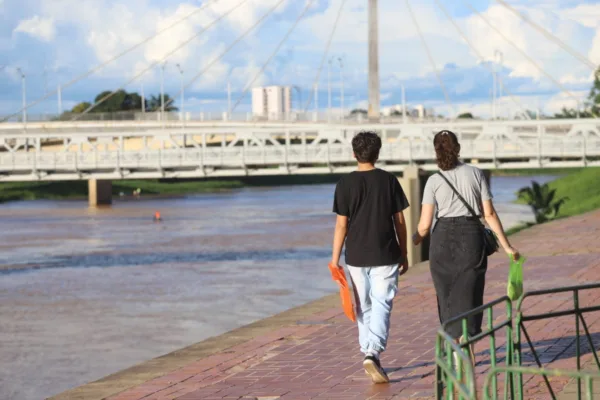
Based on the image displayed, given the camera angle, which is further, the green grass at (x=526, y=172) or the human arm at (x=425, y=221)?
the green grass at (x=526, y=172)

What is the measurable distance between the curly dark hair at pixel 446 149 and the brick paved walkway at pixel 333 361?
1459mm

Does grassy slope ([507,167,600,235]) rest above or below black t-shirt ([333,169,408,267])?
below

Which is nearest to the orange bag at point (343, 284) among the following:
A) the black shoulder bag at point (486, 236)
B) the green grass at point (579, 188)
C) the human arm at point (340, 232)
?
the human arm at point (340, 232)

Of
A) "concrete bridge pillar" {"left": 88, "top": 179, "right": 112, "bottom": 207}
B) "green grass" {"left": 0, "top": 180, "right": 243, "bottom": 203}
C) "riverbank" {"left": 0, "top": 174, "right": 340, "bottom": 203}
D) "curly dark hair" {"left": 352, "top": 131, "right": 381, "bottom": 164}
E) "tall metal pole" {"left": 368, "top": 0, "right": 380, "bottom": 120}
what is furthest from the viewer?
"riverbank" {"left": 0, "top": 174, "right": 340, "bottom": 203}

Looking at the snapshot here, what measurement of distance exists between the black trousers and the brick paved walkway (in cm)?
62

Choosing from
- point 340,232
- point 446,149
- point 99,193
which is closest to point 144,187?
point 99,193

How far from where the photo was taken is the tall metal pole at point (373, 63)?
161ft

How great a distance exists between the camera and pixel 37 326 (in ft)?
55.9

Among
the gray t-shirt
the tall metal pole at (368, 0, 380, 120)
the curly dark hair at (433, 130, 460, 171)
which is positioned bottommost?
the gray t-shirt

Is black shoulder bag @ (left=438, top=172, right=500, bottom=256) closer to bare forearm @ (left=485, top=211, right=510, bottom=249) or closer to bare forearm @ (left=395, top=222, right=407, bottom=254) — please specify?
bare forearm @ (left=485, top=211, right=510, bottom=249)

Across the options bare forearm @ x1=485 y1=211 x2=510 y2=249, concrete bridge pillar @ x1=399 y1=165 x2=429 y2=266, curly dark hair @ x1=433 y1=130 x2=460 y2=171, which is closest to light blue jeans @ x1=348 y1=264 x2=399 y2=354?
bare forearm @ x1=485 y1=211 x2=510 y2=249

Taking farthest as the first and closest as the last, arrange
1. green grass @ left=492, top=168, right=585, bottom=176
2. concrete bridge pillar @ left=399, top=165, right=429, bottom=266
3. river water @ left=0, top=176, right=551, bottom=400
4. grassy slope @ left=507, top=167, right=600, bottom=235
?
green grass @ left=492, top=168, right=585, bottom=176 → grassy slope @ left=507, top=167, right=600, bottom=235 → concrete bridge pillar @ left=399, top=165, right=429, bottom=266 → river water @ left=0, top=176, right=551, bottom=400

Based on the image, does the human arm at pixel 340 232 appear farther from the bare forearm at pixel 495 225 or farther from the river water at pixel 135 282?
the river water at pixel 135 282

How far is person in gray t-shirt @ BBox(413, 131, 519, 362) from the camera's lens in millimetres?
7691
